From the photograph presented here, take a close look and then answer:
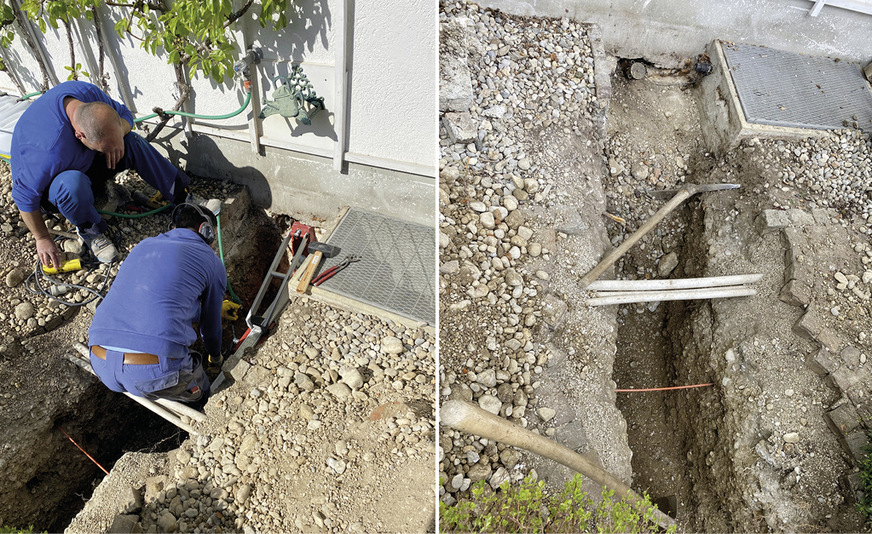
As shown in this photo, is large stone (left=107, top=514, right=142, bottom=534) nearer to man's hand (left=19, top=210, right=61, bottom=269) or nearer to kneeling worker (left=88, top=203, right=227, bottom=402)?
kneeling worker (left=88, top=203, right=227, bottom=402)

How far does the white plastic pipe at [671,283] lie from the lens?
10.2ft

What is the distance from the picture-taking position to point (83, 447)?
10.8ft

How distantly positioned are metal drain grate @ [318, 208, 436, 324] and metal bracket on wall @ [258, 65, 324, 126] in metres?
0.89

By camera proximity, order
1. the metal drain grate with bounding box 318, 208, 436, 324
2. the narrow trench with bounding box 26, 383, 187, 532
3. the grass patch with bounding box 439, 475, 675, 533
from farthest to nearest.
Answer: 1. the metal drain grate with bounding box 318, 208, 436, 324
2. the narrow trench with bounding box 26, 383, 187, 532
3. the grass patch with bounding box 439, 475, 675, 533

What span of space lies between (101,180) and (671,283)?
3.90m

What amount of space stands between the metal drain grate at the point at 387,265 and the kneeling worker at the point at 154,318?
892 millimetres

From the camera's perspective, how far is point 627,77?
446cm

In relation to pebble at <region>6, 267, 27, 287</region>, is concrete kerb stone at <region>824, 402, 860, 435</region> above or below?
above

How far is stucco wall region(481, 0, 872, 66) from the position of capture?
4.01 meters

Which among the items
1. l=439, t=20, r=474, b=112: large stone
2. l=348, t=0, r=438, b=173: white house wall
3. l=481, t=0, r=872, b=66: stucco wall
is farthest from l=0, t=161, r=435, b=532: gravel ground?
l=481, t=0, r=872, b=66: stucco wall

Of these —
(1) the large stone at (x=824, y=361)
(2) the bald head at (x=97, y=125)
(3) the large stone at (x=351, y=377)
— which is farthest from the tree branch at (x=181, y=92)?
(1) the large stone at (x=824, y=361)

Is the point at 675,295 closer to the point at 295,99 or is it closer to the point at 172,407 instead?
the point at 295,99

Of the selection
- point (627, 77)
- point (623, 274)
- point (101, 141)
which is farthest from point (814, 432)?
point (101, 141)

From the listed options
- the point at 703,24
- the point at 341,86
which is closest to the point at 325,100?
the point at 341,86
